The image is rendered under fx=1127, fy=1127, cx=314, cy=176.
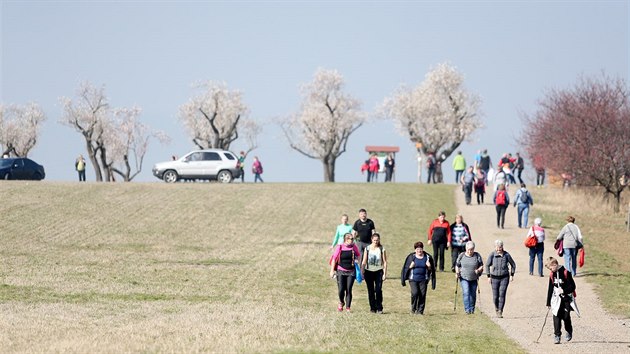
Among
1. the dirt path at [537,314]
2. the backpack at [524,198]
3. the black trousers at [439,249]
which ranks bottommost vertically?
the dirt path at [537,314]

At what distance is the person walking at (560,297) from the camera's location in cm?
2059

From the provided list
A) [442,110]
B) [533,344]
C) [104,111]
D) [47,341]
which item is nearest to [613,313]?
[533,344]

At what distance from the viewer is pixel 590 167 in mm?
53094

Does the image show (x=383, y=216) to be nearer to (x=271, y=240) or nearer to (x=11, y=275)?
(x=271, y=240)

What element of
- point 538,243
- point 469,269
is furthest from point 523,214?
point 469,269

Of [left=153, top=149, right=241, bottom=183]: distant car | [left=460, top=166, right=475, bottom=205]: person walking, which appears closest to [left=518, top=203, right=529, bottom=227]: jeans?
[left=460, top=166, right=475, bottom=205]: person walking

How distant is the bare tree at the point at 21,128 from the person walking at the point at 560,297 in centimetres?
9605

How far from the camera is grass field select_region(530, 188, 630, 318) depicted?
30062 millimetres

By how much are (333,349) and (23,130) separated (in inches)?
4044

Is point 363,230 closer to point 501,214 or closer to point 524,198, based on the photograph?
point 524,198

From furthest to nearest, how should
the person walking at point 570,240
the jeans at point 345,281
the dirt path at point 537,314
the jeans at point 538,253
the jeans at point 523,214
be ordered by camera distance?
the jeans at point 523,214 < the jeans at point 538,253 < the person walking at point 570,240 < the jeans at point 345,281 < the dirt path at point 537,314

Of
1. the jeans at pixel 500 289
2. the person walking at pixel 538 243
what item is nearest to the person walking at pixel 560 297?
the jeans at pixel 500 289

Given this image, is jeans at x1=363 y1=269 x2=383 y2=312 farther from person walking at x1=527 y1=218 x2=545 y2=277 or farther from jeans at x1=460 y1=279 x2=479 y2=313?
person walking at x1=527 y1=218 x2=545 y2=277

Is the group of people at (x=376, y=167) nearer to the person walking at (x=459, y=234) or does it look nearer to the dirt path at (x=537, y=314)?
the dirt path at (x=537, y=314)
